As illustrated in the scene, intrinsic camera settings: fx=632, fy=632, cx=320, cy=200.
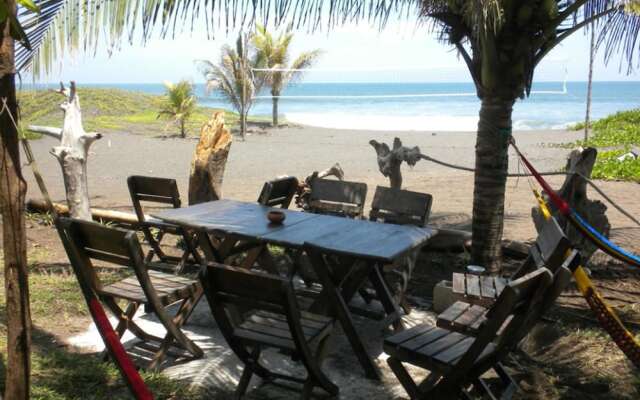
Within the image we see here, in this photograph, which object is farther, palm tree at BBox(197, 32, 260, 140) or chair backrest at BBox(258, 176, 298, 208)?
palm tree at BBox(197, 32, 260, 140)

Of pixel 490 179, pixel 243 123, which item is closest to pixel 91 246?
pixel 490 179

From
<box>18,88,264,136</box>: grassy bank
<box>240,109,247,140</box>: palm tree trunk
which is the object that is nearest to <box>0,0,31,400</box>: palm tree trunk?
<box>18,88,264,136</box>: grassy bank

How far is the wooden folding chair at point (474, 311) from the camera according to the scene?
8.87ft

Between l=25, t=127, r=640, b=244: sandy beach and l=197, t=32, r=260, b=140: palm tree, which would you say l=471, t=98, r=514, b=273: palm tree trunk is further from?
l=197, t=32, r=260, b=140: palm tree

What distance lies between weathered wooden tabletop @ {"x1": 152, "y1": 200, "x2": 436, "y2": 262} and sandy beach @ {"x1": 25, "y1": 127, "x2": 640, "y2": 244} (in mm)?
3500

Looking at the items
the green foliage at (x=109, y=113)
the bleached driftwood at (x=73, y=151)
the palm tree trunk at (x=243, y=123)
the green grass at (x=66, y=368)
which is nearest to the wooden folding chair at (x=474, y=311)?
the green grass at (x=66, y=368)

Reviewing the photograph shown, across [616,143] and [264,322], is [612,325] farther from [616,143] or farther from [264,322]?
[616,143]

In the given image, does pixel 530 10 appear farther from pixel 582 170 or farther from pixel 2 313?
pixel 2 313

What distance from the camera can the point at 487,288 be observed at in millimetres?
→ 3924

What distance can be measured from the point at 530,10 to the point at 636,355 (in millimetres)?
2527

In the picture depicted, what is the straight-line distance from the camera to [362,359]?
3.69 meters

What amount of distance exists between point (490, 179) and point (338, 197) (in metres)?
1.27

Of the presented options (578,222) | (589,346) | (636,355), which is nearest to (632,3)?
(578,222)

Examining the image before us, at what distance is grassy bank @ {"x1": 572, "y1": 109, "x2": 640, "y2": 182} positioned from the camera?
12383 millimetres
